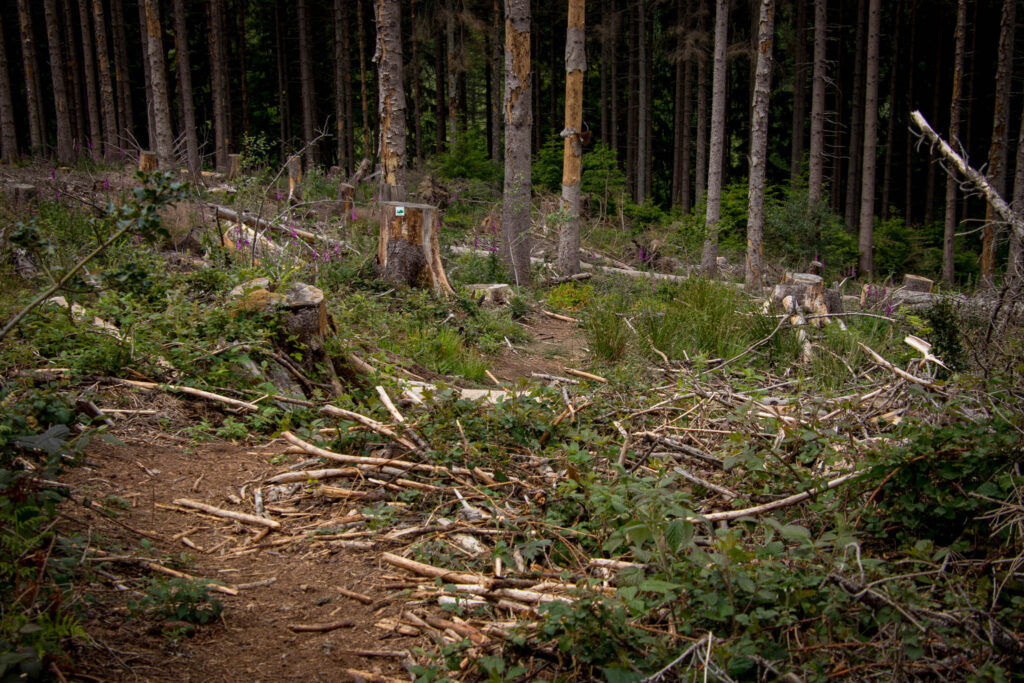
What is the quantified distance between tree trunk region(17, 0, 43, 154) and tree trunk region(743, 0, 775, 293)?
20825 millimetres

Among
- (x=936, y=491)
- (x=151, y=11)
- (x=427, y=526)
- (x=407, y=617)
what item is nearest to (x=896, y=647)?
(x=936, y=491)

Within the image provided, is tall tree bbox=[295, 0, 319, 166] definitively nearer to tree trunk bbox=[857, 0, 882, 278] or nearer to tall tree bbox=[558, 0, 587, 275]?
tall tree bbox=[558, 0, 587, 275]

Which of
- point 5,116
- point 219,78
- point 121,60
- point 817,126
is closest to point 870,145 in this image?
point 817,126

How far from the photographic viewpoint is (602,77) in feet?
88.9

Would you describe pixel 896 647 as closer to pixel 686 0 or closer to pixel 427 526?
pixel 427 526

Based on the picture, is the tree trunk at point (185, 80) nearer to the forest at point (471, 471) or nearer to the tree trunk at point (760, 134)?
the forest at point (471, 471)

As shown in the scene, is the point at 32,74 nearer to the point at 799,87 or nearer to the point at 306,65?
the point at 306,65

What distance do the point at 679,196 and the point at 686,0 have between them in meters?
6.85

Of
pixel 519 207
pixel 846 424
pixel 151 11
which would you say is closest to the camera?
pixel 846 424

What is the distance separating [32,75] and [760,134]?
22.4 meters

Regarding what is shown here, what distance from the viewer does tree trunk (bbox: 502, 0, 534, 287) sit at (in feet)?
38.0

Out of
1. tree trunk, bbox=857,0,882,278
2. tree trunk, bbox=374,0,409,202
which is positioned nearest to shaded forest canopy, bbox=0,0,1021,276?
tree trunk, bbox=857,0,882,278

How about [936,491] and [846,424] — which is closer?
[936,491]

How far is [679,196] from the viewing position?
26312 millimetres
